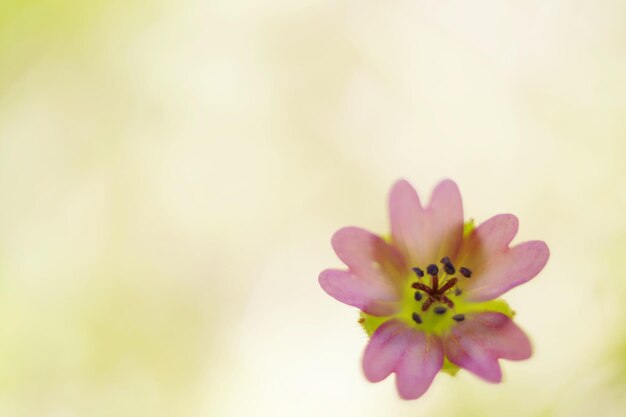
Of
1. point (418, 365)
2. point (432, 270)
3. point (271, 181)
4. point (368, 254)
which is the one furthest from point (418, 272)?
point (271, 181)

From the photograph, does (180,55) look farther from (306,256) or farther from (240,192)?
(306,256)

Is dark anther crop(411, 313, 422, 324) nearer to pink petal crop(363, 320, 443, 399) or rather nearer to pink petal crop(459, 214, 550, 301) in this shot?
pink petal crop(363, 320, 443, 399)

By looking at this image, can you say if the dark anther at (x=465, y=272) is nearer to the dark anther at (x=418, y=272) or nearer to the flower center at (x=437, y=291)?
the flower center at (x=437, y=291)

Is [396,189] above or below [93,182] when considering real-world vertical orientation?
below

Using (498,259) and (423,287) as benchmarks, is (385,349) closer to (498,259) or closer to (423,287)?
(423,287)

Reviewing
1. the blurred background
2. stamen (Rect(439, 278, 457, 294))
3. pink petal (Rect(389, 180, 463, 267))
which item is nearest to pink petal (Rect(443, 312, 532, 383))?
stamen (Rect(439, 278, 457, 294))

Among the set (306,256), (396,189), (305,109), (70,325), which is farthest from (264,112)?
(396,189)
